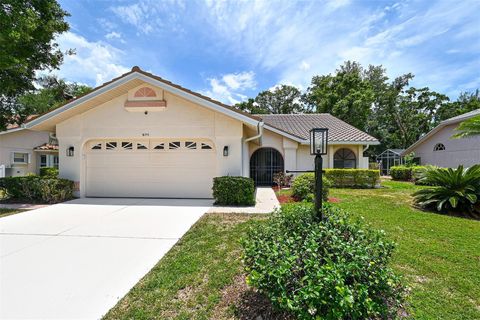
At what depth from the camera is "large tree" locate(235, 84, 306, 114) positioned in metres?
39.2

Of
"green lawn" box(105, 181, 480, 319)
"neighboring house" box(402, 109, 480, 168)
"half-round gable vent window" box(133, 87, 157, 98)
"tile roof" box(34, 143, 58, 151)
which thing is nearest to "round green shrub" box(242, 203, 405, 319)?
"green lawn" box(105, 181, 480, 319)

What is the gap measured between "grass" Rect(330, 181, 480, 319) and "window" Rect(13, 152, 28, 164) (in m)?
23.2

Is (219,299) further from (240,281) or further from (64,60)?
(64,60)

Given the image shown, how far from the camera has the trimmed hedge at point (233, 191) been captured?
842cm

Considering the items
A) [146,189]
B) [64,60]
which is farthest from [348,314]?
[64,60]

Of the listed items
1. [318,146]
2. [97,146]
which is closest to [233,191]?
[318,146]

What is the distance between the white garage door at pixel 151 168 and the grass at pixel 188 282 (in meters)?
4.70

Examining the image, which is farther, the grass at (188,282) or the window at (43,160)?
the window at (43,160)

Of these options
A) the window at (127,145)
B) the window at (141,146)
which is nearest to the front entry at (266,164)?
the window at (141,146)

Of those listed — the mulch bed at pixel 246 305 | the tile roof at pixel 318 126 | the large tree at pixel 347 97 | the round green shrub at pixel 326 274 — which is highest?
the large tree at pixel 347 97

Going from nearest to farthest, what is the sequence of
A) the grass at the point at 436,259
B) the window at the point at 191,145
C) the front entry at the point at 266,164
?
the grass at the point at 436,259 < the window at the point at 191,145 < the front entry at the point at 266,164

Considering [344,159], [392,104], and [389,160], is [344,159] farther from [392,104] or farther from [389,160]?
[392,104]

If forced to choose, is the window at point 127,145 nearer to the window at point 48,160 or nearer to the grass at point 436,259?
the grass at point 436,259

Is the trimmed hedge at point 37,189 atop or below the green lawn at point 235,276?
atop
